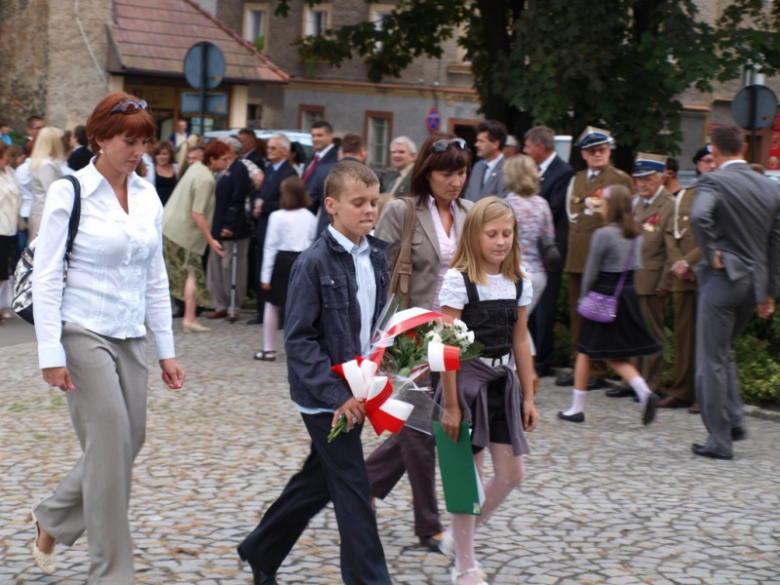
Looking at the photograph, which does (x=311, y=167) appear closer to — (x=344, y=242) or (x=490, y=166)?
(x=490, y=166)

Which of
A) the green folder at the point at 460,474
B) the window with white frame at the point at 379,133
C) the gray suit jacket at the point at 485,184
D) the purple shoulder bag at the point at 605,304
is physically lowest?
the green folder at the point at 460,474

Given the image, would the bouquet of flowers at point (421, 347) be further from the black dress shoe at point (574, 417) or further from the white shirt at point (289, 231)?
the white shirt at point (289, 231)

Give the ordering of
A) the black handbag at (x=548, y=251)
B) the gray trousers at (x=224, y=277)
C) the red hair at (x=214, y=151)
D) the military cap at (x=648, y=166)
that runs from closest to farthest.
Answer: the black handbag at (x=548, y=251) → the military cap at (x=648, y=166) → the red hair at (x=214, y=151) → the gray trousers at (x=224, y=277)

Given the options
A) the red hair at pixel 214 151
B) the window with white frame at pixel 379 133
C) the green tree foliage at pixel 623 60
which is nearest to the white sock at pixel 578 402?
the red hair at pixel 214 151

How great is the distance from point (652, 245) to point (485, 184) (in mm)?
1451

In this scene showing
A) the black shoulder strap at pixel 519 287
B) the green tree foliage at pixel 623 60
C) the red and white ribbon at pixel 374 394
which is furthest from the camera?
the green tree foliage at pixel 623 60

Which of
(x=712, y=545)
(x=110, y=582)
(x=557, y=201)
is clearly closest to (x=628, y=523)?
(x=712, y=545)

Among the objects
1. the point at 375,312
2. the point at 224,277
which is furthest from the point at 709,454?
the point at 224,277

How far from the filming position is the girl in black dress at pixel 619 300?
928 centimetres

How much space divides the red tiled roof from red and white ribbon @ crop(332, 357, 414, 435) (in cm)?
2752

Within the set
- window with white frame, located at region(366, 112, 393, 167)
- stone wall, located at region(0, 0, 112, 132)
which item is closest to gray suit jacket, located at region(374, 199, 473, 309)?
stone wall, located at region(0, 0, 112, 132)

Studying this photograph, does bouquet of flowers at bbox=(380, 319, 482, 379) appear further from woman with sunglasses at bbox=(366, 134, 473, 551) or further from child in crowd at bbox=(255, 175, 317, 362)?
child in crowd at bbox=(255, 175, 317, 362)

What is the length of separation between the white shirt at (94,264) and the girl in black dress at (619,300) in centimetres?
491

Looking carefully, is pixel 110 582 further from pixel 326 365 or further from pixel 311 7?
pixel 311 7
